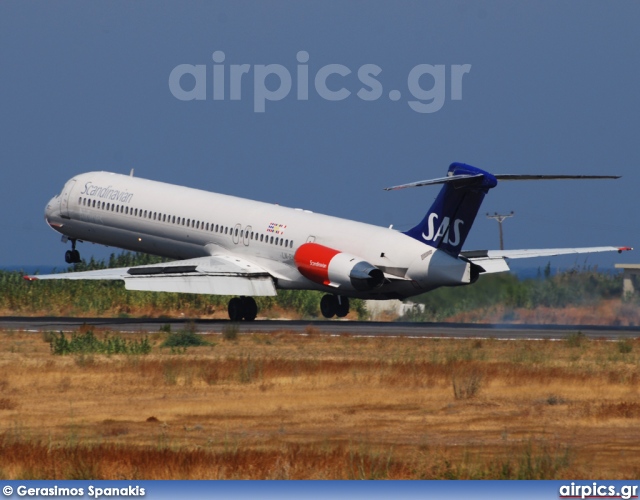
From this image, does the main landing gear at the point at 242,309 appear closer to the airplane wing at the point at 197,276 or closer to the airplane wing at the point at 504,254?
the airplane wing at the point at 197,276

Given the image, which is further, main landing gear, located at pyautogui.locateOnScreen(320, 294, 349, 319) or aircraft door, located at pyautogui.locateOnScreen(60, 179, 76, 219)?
aircraft door, located at pyautogui.locateOnScreen(60, 179, 76, 219)

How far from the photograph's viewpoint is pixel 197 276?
49.9 m

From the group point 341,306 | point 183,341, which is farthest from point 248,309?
point 183,341

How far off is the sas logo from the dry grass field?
8.19m

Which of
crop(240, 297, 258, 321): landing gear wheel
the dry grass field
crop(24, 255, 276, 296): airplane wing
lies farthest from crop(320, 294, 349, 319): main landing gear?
the dry grass field

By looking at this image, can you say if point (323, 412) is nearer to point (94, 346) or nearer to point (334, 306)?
point (94, 346)

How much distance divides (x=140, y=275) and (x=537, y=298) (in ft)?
50.1

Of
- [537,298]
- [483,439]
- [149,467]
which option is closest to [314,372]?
[483,439]

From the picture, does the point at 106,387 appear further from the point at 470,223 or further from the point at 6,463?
the point at 470,223

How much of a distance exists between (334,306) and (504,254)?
267 inches

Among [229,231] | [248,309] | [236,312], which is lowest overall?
[236,312]

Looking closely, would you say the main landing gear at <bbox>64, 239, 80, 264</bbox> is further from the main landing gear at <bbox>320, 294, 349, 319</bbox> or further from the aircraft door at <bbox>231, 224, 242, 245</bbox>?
the main landing gear at <bbox>320, 294, 349, 319</bbox>

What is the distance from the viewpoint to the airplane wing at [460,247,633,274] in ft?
170

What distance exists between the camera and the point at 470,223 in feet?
152
